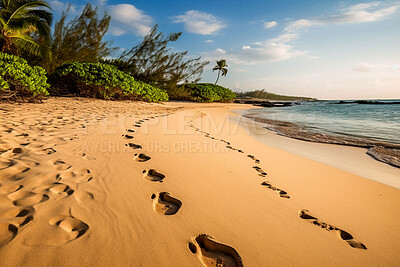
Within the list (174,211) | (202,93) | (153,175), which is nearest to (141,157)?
(153,175)

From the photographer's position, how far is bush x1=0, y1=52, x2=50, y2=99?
228 inches

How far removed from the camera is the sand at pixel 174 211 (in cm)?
113

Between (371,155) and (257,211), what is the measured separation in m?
4.25

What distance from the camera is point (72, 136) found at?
127 inches

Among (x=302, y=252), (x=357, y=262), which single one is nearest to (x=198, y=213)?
(x=302, y=252)

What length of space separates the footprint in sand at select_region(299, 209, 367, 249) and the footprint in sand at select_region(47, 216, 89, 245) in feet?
6.15

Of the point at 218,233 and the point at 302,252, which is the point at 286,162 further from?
the point at 218,233

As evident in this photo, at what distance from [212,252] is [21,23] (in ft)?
44.3

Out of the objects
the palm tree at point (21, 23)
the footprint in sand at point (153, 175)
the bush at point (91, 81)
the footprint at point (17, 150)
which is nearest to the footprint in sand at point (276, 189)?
the footprint in sand at point (153, 175)

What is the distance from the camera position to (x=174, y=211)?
161 centimetres

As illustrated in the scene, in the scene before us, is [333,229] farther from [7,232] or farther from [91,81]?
[91,81]

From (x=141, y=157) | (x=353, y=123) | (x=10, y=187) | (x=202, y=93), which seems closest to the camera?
(x=10, y=187)

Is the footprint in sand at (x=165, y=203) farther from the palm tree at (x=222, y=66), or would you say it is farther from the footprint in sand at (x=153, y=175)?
the palm tree at (x=222, y=66)

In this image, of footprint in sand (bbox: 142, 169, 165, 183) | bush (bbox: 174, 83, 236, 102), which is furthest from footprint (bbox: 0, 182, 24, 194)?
bush (bbox: 174, 83, 236, 102)
